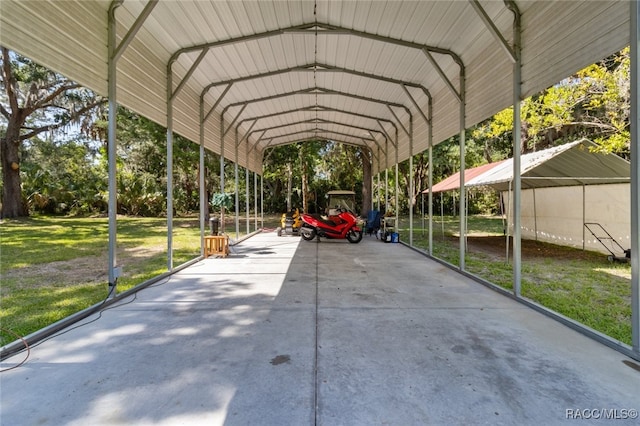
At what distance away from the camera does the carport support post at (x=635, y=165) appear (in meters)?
2.44

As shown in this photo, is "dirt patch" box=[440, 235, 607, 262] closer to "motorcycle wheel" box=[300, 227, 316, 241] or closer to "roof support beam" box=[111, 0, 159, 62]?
"motorcycle wheel" box=[300, 227, 316, 241]

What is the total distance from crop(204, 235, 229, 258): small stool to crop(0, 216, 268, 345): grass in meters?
0.51

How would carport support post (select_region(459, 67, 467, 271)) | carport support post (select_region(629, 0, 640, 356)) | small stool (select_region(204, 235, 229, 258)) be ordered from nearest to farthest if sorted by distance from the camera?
carport support post (select_region(629, 0, 640, 356)) < carport support post (select_region(459, 67, 467, 271)) < small stool (select_region(204, 235, 229, 258))

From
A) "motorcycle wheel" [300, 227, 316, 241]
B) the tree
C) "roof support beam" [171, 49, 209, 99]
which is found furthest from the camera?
the tree

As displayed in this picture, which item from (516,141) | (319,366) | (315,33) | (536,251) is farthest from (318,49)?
(536,251)

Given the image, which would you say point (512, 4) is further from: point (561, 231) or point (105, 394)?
point (561, 231)

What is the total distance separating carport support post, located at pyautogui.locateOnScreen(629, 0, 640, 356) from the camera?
8.00 feet

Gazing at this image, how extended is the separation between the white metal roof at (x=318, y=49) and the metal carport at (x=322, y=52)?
2 centimetres

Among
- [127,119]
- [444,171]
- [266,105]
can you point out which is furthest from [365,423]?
[444,171]

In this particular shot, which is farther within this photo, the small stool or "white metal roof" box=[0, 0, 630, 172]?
the small stool

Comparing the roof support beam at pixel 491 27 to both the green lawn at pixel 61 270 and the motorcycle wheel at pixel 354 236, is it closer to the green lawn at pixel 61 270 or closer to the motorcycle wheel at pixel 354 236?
the green lawn at pixel 61 270

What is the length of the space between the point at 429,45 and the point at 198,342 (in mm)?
5419

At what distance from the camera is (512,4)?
3900 millimetres

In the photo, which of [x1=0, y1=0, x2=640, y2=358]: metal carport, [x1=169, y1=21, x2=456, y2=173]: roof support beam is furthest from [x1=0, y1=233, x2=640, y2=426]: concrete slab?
[x1=169, y1=21, x2=456, y2=173]: roof support beam
